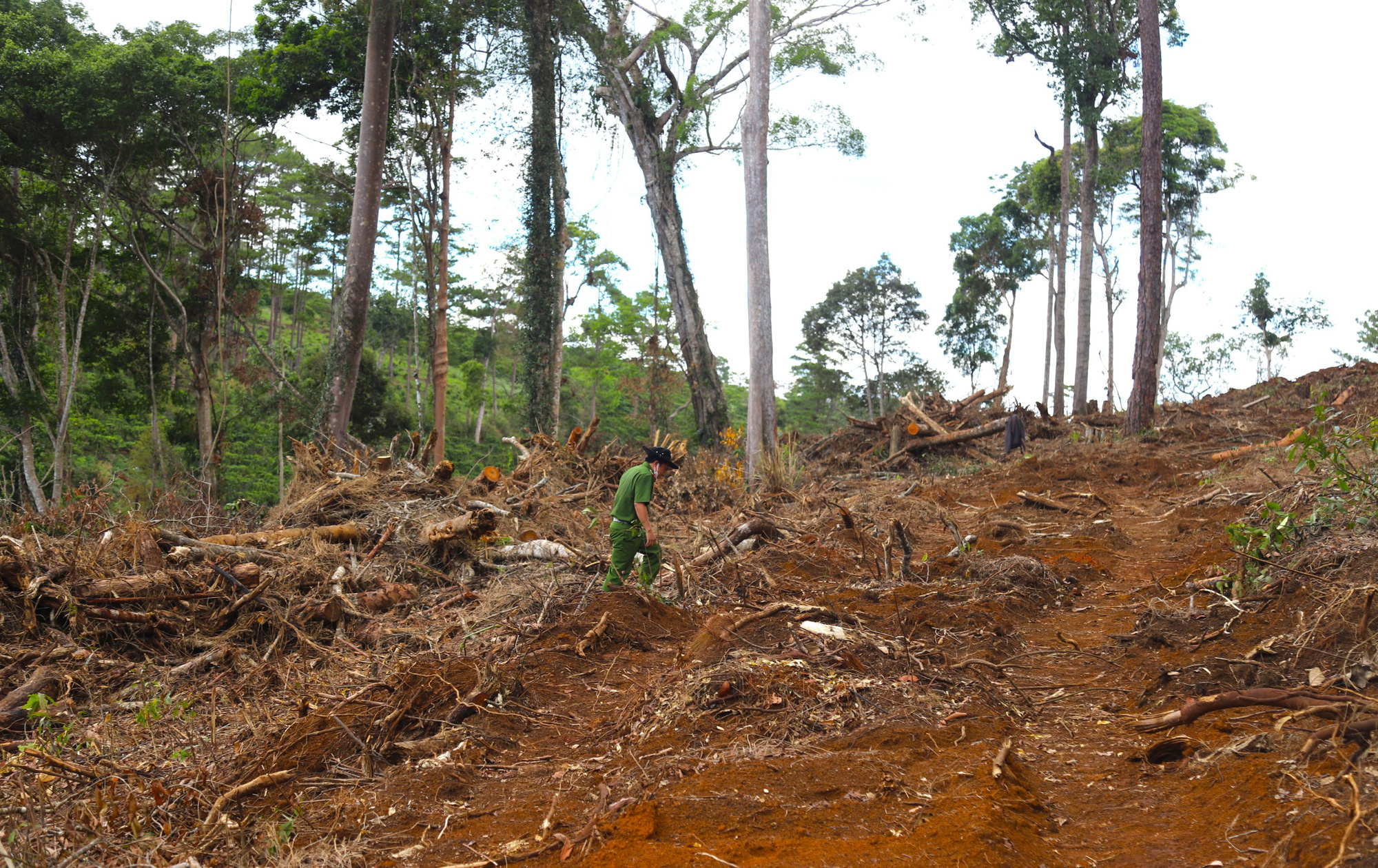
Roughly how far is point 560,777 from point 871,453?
1412cm

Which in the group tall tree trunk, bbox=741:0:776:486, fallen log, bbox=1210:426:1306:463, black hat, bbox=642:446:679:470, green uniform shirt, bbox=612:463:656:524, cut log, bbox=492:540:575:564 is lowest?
cut log, bbox=492:540:575:564

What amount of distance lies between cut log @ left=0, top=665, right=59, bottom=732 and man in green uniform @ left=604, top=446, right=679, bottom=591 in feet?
11.3

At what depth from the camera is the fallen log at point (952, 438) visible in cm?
1598

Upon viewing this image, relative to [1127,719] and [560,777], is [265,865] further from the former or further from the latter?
[1127,719]

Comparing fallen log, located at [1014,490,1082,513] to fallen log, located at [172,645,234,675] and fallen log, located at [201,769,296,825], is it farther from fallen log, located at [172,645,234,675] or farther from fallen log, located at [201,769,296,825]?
fallen log, located at [201,769,296,825]

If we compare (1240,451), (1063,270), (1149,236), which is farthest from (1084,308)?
(1240,451)

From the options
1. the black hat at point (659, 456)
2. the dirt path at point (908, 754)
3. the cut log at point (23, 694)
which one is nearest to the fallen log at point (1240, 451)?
the dirt path at point (908, 754)

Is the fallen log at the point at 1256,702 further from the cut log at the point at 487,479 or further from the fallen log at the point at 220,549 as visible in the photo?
the cut log at the point at 487,479

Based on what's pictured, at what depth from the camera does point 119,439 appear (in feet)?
81.1

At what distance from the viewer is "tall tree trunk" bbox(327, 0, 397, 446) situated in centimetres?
1409

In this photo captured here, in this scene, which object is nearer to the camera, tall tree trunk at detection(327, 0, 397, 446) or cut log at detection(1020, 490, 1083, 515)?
cut log at detection(1020, 490, 1083, 515)

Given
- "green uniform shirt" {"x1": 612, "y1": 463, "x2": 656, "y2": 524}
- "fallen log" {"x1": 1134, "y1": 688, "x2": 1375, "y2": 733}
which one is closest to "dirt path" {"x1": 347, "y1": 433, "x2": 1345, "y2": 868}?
"fallen log" {"x1": 1134, "y1": 688, "x2": 1375, "y2": 733}

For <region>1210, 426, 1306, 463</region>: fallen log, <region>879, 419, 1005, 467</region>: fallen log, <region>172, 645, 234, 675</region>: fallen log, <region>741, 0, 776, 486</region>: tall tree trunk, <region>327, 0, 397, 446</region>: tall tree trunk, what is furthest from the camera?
<region>879, 419, 1005, 467</region>: fallen log

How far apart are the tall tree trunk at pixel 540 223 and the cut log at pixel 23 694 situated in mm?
11779
